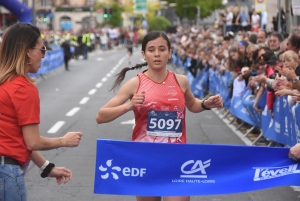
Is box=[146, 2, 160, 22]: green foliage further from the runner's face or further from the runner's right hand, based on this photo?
the runner's right hand

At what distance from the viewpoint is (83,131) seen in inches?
555

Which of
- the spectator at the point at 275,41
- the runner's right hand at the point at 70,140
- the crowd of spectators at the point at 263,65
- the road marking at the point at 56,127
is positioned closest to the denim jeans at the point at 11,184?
the runner's right hand at the point at 70,140

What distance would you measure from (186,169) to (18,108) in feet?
4.83

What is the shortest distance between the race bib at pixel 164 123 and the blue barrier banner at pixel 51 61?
22.8 metres

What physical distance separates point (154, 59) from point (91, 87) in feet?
67.2

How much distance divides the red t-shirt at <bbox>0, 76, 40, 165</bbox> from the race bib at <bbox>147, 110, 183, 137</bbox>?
49.2 inches

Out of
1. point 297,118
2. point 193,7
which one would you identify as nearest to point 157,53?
point 297,118

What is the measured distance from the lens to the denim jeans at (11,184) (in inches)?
166

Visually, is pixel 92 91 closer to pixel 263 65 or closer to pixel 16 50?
pixel 263 65

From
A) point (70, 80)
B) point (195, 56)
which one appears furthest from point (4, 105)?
point (70, 80)

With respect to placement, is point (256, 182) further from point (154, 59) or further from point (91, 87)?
point (91, 87)

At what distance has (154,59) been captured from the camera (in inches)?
213

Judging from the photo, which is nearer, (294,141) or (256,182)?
(256,182)

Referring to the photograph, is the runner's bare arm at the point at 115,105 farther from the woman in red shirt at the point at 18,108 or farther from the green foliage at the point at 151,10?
the green foliage at the point at 151,10
